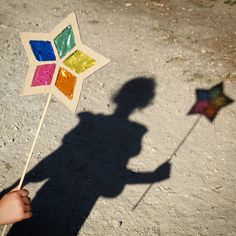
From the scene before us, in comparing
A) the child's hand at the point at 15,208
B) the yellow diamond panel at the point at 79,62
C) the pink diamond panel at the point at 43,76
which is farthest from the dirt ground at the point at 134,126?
the yellow diamond panel at the point at 79,62

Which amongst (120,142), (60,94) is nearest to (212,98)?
(120,142)

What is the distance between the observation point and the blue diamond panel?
266cm

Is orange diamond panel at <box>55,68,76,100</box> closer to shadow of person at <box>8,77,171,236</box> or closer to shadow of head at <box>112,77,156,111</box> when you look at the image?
shadow of person at <box>8,77,171,236</box>

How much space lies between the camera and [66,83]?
266 centimetres

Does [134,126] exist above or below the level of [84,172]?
below

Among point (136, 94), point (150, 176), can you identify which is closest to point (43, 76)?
point (150, 176)

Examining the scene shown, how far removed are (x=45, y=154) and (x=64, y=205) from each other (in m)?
0.87

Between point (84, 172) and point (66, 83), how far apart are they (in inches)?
81.8

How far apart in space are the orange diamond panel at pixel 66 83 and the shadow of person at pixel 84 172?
1.88 m

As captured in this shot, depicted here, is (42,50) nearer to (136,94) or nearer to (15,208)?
(15,208)

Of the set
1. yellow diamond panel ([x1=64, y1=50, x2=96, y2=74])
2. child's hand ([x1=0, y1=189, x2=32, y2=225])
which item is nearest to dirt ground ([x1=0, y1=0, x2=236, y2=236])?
child's hand ([x1=0, y1=189, x2=32, y2=225])

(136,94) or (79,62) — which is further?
(136,94)

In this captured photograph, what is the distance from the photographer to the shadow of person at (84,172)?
392 centimetres

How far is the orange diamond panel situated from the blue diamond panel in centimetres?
15
